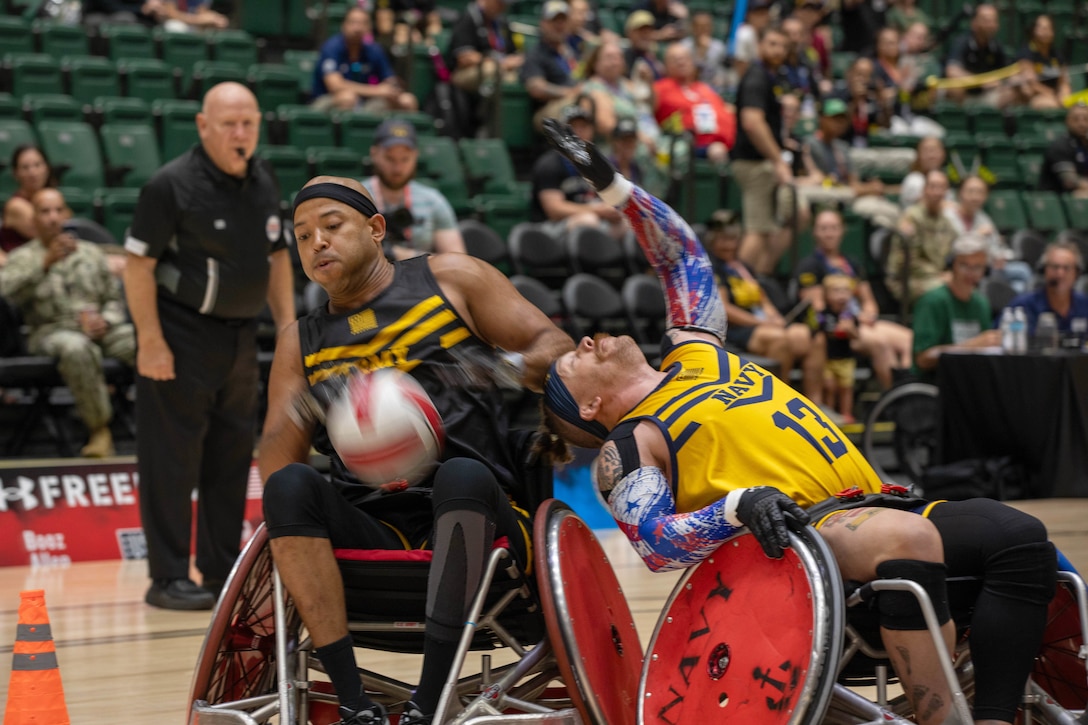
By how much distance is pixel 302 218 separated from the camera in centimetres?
338

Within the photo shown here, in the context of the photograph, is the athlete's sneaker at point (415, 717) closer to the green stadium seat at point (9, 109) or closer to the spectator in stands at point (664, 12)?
the green stadium seat at point (9, 109)

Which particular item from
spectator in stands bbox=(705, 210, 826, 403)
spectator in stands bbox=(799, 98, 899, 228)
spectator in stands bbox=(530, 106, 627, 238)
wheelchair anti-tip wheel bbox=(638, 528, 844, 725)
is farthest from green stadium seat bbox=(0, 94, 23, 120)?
wheelchair anti-tip wheel bbox=(638, 528, 844, 725)

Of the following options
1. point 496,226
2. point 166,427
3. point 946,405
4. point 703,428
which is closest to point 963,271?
point 946,405

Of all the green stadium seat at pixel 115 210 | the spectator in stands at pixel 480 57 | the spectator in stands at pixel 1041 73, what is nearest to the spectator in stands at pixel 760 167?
the spectator in stands at pixel 480 57

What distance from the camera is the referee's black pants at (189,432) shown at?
5438mm

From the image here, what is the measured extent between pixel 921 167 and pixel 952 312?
9.74 ft

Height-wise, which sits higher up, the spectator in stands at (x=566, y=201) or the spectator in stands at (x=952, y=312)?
the spectator in stands at (x=566, y=201)

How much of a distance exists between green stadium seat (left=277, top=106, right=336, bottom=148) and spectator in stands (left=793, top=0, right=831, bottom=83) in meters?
5.23

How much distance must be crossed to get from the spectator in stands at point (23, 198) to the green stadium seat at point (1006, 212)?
787 cm

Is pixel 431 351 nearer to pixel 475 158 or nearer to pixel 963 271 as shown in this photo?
pixel 963 271

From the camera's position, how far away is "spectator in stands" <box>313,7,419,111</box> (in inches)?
401

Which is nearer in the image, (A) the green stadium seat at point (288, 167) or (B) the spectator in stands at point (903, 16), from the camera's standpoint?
(A) the green stadium seat at point (288, 167)

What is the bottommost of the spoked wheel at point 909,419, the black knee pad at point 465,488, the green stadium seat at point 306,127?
the spoked wheel at point 909,419

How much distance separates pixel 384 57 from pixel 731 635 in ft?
27.3
